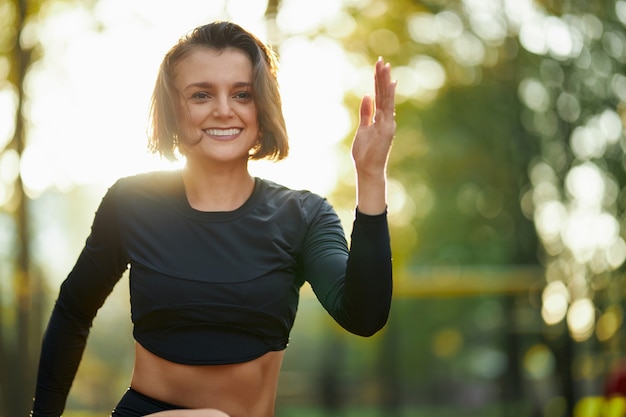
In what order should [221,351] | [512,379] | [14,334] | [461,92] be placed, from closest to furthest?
[221,351], [14,334], [512,379], [461,92]

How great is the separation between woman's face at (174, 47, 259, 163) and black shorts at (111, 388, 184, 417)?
629mm

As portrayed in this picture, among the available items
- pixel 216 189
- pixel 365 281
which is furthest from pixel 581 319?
pixel 365 281

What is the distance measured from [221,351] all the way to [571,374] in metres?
9.53

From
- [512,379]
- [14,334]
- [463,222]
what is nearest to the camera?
[14,334]

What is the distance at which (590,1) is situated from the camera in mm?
12180

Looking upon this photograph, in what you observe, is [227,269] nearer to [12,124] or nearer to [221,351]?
[221,351]

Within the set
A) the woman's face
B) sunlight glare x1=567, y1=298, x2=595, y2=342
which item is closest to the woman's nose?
the woman's face

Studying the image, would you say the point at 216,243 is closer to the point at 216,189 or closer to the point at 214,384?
the point at 216,189

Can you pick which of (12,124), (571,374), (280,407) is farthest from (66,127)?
(571,374)

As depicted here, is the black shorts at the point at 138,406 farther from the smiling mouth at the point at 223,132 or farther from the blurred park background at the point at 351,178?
the blurred park background at the point at 351,178

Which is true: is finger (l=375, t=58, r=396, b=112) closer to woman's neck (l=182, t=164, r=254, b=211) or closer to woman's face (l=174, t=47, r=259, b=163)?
woman's face (l=174, t=47, r=259, b=163)

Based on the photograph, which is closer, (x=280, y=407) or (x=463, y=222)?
(x=280, y=407)

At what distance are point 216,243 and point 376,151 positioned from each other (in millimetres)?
534

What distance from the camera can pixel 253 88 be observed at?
→ 8.93ft
